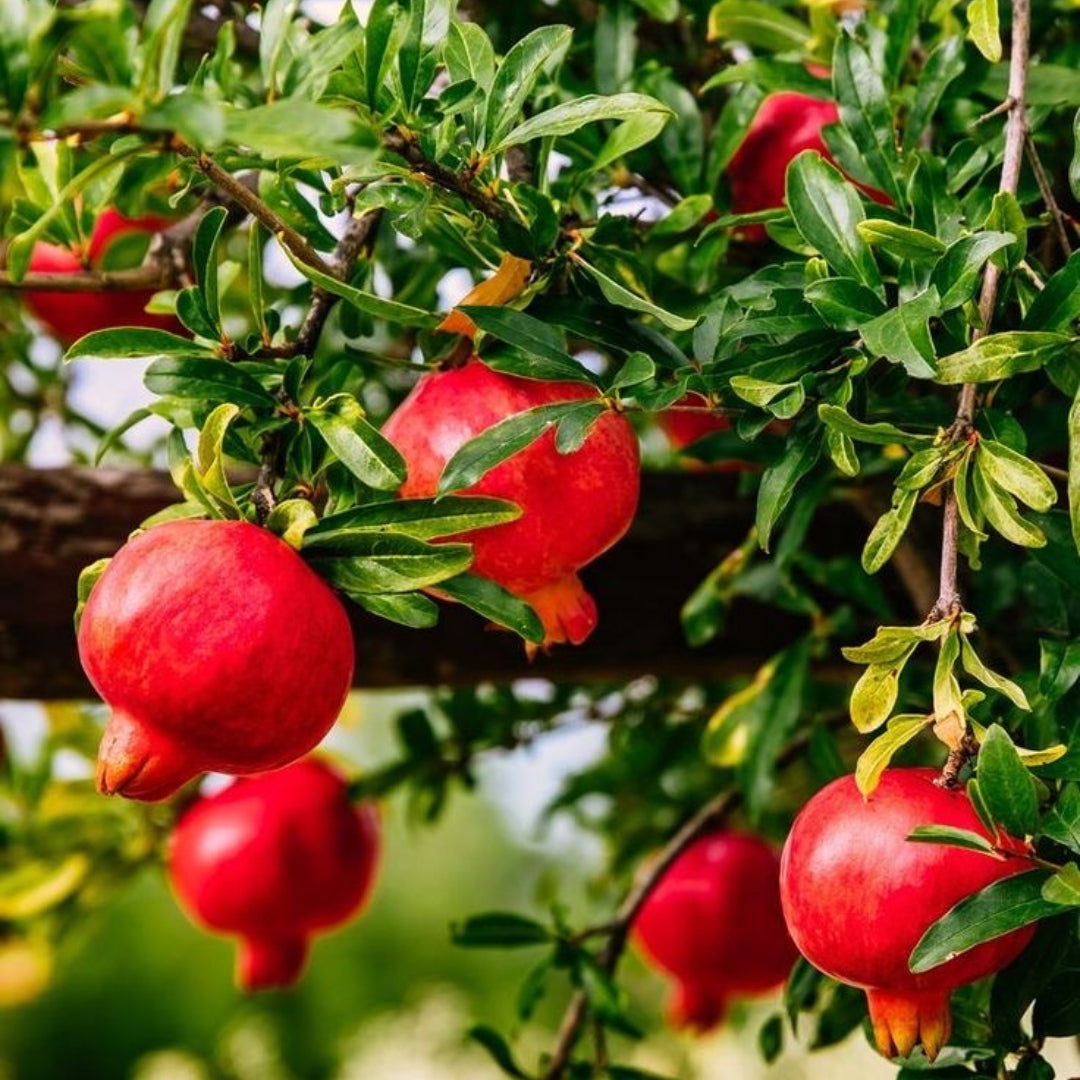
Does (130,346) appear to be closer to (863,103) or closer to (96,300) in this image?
(863,103)

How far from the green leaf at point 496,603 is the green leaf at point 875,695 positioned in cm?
13

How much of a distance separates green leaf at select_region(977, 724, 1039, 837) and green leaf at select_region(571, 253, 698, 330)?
199mm

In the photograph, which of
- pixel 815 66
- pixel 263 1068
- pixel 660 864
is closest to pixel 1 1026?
pixel 263 1068

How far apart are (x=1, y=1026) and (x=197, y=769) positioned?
3.53 metres

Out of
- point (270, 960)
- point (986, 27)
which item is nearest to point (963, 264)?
point (986, 27)

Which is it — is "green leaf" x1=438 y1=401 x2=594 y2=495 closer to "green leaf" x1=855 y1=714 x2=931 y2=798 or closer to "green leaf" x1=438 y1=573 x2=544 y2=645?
"green leaf" x1=438 y1=573 x2=544 y2=645

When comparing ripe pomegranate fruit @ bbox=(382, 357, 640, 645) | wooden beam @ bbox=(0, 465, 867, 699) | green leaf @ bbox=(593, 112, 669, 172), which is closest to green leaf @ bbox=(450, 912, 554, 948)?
wooden beam @ bbox=(0, 465, 867, 699)

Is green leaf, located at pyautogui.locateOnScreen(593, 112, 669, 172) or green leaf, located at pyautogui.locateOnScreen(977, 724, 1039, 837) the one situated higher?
green leaf, located at pyautogui.locateOnScreen(593, 112, 669, 172)

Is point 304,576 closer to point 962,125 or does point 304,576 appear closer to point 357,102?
point 357,102

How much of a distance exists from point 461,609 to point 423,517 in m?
0.50

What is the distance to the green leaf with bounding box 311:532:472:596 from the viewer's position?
1.99ft

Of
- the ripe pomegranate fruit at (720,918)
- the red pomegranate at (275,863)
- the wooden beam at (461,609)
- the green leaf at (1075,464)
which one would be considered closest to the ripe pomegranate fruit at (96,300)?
the wooden beam at (461,609)

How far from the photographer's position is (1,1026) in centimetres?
375

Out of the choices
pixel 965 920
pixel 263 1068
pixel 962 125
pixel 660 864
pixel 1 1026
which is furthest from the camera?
pixel 1 1026
